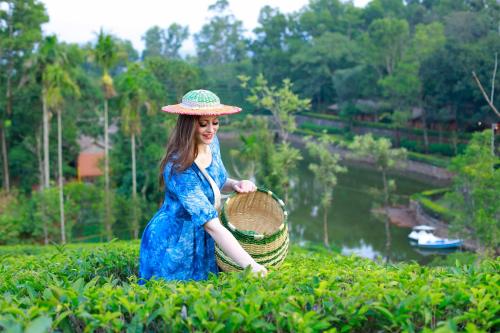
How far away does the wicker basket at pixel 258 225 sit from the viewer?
2441 millimetres

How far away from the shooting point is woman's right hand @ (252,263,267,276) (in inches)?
87.5

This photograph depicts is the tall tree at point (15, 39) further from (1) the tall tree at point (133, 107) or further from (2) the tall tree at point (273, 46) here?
(2) the tall tree at point (273, 46)

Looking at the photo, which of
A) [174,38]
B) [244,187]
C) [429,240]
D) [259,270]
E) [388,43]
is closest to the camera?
[259,270]

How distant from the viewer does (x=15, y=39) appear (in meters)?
17.3

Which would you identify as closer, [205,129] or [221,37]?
[205,129]

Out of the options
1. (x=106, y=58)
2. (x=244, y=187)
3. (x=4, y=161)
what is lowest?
(x=4, y=161)

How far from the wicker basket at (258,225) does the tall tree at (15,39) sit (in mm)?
15669

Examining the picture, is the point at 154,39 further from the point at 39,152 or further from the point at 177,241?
the point at 177,241

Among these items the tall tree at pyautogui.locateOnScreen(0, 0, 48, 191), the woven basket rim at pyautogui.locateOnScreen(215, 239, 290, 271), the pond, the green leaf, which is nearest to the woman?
the woven basket rim at pyautogui.locateOnScreen(215, 239, 290, 271)

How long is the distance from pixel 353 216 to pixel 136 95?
308 inches

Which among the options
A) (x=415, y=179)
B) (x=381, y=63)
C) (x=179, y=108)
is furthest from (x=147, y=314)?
(x=381, y=63)

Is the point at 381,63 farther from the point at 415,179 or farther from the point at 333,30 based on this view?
the point at 333,30

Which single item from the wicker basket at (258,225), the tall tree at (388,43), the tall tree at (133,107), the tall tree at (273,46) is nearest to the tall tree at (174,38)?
the tall tree at (273,46)

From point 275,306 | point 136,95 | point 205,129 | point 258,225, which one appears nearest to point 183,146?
point 205,129
